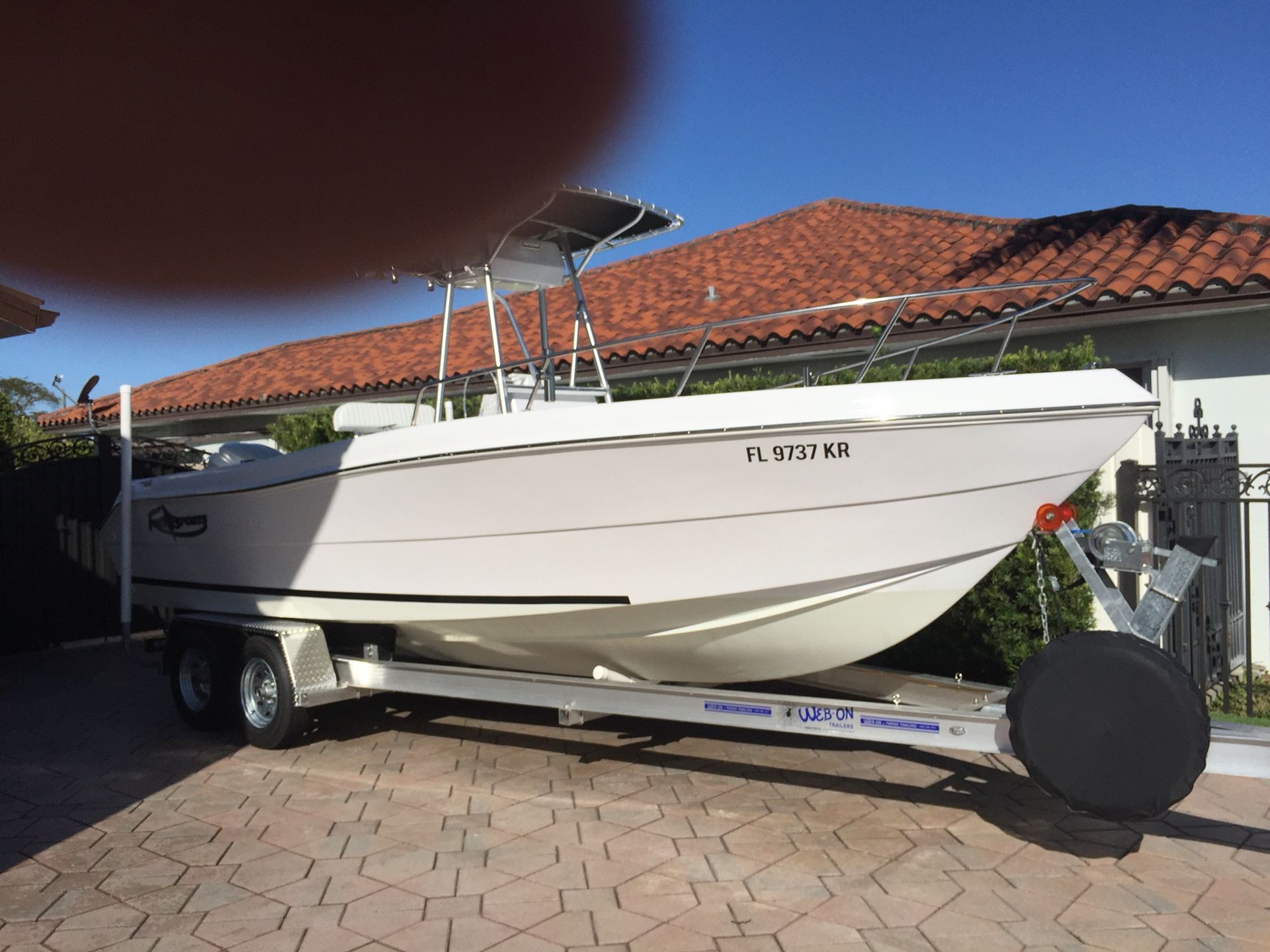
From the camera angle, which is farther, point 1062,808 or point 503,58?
point 1062,808

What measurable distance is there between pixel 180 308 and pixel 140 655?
5.27 meters

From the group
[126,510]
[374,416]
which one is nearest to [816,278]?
[374,416]

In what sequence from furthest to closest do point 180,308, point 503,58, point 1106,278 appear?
1. point 1106,278
2. point 180,308
3. point 503,58

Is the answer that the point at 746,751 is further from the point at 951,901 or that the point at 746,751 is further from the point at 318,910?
the point at 318,910

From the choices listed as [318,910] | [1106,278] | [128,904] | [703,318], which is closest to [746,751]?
[318,910]

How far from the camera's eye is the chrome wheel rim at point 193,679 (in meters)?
6.23

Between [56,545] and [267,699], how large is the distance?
17.6 ft

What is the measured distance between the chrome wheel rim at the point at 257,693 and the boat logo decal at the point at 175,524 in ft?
3.34

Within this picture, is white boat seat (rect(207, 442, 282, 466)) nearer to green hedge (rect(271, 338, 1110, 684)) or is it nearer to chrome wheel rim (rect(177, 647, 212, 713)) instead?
chrome wheel rim (rect(177, 647, 212, 713))

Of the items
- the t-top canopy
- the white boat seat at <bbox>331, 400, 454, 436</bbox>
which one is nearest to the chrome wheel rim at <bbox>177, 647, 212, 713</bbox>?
the white boat seat at <bbox>331, 400, 454, 436</bbox>

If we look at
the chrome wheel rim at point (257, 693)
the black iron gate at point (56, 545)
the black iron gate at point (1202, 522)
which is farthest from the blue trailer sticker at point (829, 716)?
the black iron gate at point (56, 545)

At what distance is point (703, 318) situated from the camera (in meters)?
10.4

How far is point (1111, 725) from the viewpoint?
134 inches

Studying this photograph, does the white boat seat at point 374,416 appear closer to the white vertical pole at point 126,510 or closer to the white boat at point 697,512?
the white boat at point 697,512
